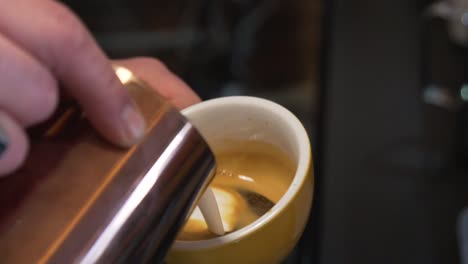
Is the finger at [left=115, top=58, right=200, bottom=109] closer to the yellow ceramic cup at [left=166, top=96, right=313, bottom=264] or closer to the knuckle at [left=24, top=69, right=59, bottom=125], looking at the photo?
the yellow ceramic cup at [left=166, top=96, right=313, bottom=264]

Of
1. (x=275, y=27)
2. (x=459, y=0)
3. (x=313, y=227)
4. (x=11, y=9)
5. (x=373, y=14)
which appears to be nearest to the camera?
(x=11, y=9)

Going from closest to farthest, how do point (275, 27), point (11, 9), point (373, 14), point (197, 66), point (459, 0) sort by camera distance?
point (11, 9), point (459, 0), point (373, 14), point (197, 66), point (275, 27)

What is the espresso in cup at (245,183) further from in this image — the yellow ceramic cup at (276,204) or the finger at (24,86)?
the finger at (24,86)

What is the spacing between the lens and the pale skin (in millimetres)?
174

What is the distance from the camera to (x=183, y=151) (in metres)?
0.22

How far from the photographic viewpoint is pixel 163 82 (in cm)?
36

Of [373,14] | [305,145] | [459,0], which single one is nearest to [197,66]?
[373,14]

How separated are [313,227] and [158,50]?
544mm

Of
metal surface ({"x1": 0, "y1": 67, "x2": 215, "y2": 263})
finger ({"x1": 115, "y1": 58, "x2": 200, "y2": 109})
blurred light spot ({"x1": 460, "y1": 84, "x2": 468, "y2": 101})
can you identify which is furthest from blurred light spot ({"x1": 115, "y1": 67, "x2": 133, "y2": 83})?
blurred light spot ({"x1": 460, "y1": 84, "x2": 468, "y2": 101})

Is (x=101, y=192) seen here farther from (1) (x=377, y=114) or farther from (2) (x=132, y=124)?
(1) (x=377, y=114)

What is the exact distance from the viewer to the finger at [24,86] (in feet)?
0.56

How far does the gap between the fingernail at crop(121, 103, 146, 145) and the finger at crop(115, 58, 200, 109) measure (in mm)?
126

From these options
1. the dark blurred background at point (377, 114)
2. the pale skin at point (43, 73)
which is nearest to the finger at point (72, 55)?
the pale skin at point (43, 73)

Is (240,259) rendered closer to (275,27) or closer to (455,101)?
(455,101)
